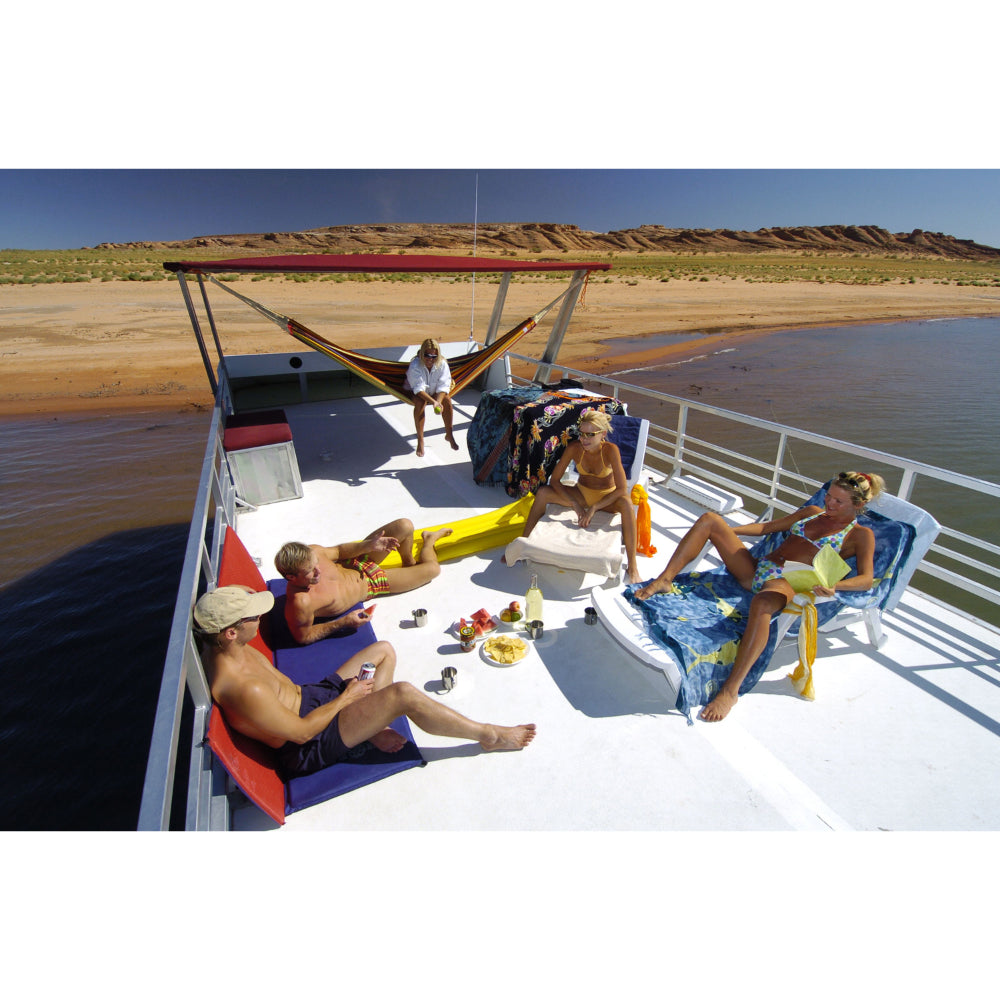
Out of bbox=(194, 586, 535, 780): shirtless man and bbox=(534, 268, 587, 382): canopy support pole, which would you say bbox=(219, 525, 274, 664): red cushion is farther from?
bbox=(534, 268, 587, 382): canopy support pole

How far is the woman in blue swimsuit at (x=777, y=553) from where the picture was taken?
2.47 m

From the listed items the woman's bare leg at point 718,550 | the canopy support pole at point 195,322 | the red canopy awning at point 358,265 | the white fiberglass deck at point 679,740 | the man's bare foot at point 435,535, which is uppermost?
the red canopy awning at point 358,265

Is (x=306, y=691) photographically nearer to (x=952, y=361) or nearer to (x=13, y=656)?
(x=13, y=656)

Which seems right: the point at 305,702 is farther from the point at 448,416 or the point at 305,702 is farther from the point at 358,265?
the point at 358,265

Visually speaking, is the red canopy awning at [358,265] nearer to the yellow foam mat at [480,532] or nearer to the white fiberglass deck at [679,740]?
the yellow foam mat at [480,532]

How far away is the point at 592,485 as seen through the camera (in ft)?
12.2

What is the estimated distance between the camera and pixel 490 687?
2670 mm

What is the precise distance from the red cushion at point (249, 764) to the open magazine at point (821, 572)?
2293mm

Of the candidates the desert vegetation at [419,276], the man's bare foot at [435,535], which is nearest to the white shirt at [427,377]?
the man's bare foot at [435,535]

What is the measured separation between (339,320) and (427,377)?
17359 mm

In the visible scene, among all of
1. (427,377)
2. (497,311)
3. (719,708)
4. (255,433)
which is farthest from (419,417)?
(719,708)

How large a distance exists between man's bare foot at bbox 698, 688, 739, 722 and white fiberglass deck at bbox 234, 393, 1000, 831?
0.05 meters

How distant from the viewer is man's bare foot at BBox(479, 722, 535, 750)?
7.52 ft
